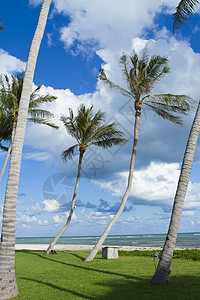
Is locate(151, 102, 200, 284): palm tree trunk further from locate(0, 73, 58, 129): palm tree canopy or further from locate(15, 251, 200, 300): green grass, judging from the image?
locate(0, 73, 58, 129): palm tree canopy

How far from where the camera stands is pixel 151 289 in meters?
5.90

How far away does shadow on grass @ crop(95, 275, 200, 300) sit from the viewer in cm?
534

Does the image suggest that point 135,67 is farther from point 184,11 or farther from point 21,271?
point 21,271

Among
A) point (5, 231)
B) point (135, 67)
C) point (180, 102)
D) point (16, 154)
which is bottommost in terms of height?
point (5, 231)

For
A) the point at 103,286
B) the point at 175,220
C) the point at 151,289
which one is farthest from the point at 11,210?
the point at 175,220

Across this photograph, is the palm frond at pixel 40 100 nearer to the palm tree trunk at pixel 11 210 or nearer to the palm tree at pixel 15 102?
the palm tree at pixel 15 102

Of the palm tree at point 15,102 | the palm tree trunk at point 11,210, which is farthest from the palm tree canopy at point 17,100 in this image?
the palm tree trunk at point 11,210

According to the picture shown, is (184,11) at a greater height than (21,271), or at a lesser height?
greater

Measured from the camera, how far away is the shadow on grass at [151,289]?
534cm

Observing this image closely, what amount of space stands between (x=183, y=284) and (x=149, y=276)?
1321 mm

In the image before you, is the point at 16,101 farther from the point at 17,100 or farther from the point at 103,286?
the point at 103,286

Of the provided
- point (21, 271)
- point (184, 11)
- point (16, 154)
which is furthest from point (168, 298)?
point (184, 11)

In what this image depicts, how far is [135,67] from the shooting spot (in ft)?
46.5

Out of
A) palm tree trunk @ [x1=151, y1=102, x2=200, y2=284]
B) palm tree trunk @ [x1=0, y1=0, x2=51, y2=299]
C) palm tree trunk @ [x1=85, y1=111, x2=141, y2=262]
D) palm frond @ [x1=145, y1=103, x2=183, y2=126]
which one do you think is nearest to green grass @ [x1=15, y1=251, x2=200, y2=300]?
palm tree trunk @ [x1=151, y1=102, x2=200, y2=284]
